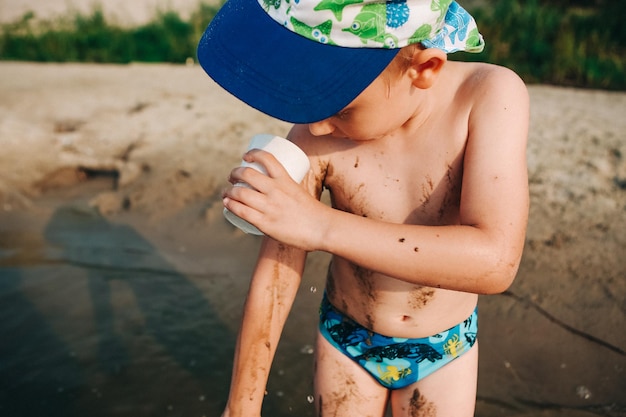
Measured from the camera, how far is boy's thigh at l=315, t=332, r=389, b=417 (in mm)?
1786

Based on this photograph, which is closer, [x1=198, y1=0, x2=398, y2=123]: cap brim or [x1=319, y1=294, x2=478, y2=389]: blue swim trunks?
[x1=198, y1=0, x2=398, y2=123]: cap brim

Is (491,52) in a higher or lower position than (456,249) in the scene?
lower

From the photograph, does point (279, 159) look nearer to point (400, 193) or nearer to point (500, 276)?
point (400, 193)

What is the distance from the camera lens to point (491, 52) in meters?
6.71

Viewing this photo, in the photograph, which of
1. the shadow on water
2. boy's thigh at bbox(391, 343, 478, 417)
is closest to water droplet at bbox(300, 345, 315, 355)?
the shadow on water

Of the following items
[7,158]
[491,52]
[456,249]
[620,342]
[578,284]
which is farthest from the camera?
[491,52]

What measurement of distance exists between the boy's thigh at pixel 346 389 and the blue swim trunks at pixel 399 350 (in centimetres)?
2

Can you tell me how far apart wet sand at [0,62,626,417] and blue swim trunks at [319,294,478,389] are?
849 millimetres

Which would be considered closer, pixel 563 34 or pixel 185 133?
pixel 185 133

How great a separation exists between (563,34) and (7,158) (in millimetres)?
5582

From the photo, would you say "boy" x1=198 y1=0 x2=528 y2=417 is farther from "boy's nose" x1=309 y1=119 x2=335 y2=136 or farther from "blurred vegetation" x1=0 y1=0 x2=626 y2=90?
"blurred vegetation" x1=0 y1=0 x2=626 y2=90

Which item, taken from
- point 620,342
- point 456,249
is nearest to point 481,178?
point 456,249

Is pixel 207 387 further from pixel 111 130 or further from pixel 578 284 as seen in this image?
pixel 111 130

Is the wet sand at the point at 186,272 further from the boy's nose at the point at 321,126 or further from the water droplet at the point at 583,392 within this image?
the boy's nose at the point at 321,126
